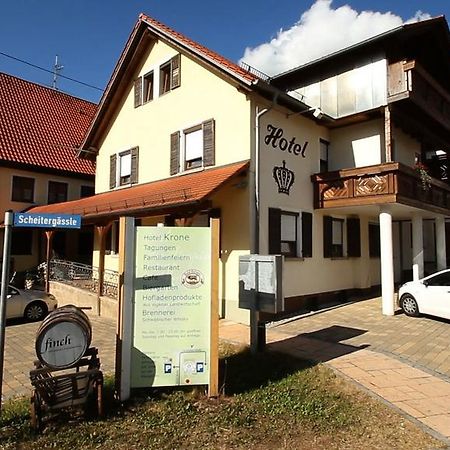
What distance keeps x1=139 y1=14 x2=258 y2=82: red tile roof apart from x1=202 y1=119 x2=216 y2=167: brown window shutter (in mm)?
1738

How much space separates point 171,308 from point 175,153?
30.4ft

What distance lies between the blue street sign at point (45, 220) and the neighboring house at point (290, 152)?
15.0 feet

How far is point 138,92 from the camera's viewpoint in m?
16.0

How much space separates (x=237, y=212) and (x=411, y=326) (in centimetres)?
539

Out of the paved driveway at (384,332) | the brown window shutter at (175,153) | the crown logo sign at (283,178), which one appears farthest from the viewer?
the brown window shutter at (175,153)

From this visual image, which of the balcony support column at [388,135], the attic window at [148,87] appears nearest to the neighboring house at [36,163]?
the attic window at [148,87]

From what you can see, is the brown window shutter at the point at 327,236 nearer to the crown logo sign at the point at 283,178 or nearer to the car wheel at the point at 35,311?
the crown logo sign at the point at 283,178

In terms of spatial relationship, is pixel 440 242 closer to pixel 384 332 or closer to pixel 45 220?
pixel 384 332

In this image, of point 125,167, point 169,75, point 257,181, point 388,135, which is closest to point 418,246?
point 388,135

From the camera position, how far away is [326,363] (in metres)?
6.80

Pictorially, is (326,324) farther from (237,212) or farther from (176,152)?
(176,152)

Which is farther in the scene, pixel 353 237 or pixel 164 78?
pixel 164 78

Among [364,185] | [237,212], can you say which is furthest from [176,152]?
[364,185]

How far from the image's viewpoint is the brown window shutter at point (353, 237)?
48.2 feet
